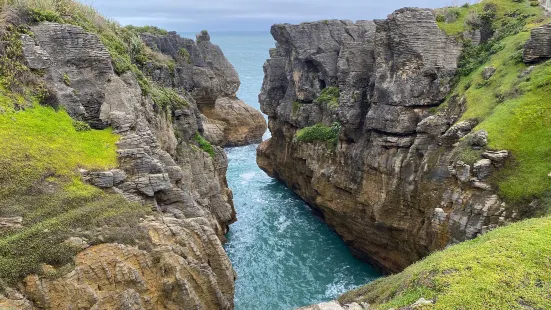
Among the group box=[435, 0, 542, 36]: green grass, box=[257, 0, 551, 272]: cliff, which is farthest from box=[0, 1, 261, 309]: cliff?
box=[435, 0, 542, 36]: green grass

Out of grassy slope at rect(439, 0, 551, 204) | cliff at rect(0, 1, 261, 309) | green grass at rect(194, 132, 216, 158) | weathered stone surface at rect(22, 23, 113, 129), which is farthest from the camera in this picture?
green grass at rect(194, 132, 216, 158)

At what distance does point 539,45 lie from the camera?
23.5 metres

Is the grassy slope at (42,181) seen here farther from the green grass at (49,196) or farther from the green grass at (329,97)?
the green grass at (329,97)

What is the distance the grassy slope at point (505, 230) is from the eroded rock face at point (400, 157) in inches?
53.3

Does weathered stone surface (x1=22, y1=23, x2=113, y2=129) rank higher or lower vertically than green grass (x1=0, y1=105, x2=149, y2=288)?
higher

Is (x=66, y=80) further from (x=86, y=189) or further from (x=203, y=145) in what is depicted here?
(x=203, y=145)

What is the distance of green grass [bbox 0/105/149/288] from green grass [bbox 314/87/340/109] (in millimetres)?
24117

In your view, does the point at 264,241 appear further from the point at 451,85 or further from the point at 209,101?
the point at 209,101

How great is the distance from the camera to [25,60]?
18.3 metres

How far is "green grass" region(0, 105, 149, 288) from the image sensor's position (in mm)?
12867

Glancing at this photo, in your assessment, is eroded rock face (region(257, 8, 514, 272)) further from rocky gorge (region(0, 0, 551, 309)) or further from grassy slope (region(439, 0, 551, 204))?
grassy slope (region(439, 0, 551, 204))

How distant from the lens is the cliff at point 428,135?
2019 cm

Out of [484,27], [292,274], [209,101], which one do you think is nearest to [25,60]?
[292,274]

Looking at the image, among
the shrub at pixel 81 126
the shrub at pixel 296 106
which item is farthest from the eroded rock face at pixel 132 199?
the shrub at pixel 296 106
